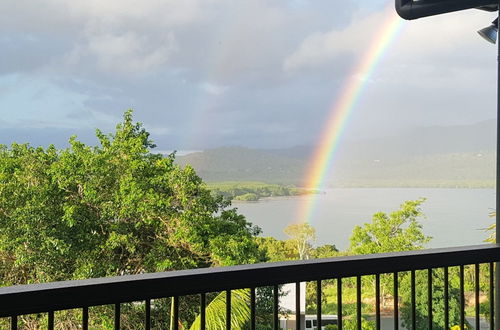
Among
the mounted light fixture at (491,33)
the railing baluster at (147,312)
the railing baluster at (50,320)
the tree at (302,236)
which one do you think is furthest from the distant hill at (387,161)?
the railing baluster at (50,320)

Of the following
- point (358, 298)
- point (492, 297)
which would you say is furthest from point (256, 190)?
point (358, 298)

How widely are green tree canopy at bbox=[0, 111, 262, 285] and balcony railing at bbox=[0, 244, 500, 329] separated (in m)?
9.16

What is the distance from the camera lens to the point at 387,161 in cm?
1891

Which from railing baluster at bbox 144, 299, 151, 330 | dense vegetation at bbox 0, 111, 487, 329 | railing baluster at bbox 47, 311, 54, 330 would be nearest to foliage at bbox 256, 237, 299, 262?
dense vegetation at bbox 0, 111, 487, 329

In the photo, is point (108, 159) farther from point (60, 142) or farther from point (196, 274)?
point (196, 274)

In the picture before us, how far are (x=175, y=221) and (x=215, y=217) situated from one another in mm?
917

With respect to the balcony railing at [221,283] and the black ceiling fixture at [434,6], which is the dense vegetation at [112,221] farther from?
the balcony railing at [221,283]

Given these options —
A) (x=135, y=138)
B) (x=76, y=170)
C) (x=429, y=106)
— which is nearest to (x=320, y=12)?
(x=429, y=106)

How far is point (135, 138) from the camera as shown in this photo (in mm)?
12539

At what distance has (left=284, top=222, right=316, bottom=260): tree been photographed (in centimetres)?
1498

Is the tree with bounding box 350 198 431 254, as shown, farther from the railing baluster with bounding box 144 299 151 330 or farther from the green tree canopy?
the railing baluster with bounding box 144 299 151 330

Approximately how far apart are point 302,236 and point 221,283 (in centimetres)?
1408

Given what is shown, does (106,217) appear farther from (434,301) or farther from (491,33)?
(491,33)

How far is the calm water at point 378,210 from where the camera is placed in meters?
14.1
